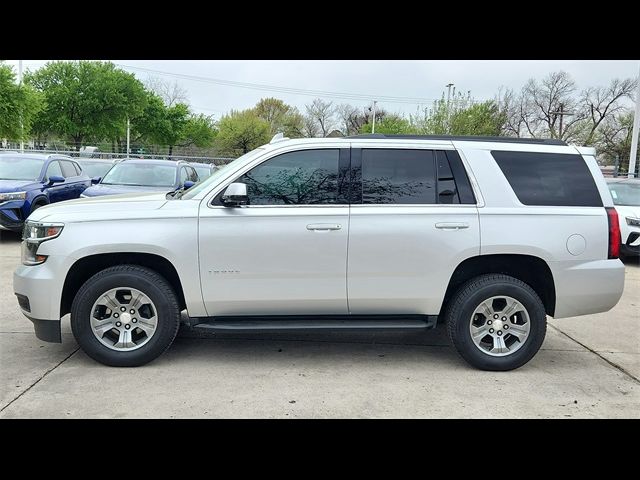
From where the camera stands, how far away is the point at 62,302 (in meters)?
4.54

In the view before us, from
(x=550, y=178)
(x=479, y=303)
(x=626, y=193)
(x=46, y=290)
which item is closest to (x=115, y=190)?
(x=46, y=290)

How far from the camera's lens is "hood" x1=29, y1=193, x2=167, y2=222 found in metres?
4.38

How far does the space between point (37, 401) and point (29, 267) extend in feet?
3.92

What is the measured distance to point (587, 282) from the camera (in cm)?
457

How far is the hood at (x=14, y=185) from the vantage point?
9.91 meters

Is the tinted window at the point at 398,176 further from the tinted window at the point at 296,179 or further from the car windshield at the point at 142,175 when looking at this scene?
the car windshield at the point at 142,175

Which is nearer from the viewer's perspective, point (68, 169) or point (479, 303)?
point (479, 303)

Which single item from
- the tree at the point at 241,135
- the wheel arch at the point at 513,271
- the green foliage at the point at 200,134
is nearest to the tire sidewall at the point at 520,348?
the wheel arch at the point at 513,271

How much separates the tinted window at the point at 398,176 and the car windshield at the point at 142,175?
22.0 feet

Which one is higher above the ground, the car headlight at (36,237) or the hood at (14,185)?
the hood at (14,185)

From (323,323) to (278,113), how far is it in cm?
6797

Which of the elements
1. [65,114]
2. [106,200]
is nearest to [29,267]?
[106,200]

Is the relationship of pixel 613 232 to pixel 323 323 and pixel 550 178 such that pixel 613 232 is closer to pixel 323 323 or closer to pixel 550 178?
pixel 550 178

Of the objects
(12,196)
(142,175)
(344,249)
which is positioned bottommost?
(344,249)
